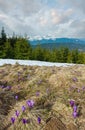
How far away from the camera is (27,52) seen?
41125 mm

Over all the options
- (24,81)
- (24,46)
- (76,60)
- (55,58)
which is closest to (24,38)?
(24,46)

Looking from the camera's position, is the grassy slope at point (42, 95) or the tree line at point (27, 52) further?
the tree line at point (27, 52)

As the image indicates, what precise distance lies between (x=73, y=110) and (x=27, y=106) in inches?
30.7

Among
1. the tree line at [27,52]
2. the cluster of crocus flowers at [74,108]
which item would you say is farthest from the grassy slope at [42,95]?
the tree line at [27,52]

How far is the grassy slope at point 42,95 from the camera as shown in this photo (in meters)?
3.80

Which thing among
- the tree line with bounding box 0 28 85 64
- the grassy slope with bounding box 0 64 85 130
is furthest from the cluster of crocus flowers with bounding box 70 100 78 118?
the tree line with bounding box 0 28 85 64

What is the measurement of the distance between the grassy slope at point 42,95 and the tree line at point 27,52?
33.3 metres

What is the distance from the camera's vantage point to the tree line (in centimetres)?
4044

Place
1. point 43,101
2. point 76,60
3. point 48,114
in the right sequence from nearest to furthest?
point 48,114, point 43,101, point 76,60

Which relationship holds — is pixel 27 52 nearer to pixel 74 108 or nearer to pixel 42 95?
pixel 42 95

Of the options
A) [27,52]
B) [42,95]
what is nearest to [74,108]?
[42,95]

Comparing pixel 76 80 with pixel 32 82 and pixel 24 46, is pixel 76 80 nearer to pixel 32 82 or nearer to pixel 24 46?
pixel 32 82

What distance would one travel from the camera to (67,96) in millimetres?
4688

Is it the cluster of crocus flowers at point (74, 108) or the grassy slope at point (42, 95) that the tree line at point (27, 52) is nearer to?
the grassy slope at point (42, 95)
